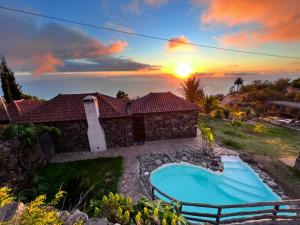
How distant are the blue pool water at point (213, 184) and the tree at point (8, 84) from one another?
71.7 ft

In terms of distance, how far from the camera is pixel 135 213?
4.34 metres

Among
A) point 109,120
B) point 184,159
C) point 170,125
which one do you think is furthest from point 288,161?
point 109,120

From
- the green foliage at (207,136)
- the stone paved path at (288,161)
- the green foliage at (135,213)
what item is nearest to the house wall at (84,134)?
the green foliage at (207,136)

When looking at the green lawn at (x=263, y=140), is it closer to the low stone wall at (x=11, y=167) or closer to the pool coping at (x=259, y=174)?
the pool coping at (x=259, y=174)

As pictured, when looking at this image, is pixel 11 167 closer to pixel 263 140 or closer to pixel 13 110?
pixel 13 110

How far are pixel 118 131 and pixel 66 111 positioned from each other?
4.34 meters

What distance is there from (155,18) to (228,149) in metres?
11.8

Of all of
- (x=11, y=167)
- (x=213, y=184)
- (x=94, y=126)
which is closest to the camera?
(x=11, y=167)

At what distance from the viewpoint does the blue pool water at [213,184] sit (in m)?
8.53

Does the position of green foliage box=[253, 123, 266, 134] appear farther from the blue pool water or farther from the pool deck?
the blue pool water

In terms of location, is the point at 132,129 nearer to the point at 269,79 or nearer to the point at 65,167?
the point at 65,167

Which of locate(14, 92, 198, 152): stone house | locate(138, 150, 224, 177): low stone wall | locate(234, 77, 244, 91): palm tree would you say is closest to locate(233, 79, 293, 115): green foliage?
locate(234, 77, 244, 91): palm tree

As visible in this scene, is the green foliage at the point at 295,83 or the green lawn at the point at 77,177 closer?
the green lawn at the point at 77,177

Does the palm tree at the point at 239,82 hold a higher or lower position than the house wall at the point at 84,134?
higher
